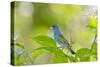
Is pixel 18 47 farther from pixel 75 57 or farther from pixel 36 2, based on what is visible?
pixel 75 57

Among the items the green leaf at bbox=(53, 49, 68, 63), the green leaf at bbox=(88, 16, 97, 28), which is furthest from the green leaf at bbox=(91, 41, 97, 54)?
the green leaf at bbox=(53, 49, 68, 63)

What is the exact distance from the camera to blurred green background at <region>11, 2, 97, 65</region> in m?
2.13

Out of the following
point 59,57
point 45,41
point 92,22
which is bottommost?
point 59,57

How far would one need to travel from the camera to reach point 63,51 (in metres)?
2.29

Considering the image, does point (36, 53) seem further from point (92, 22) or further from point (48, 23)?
point (92, 22)

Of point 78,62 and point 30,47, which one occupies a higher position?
point 30,47

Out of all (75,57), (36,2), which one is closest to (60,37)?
(75,57)

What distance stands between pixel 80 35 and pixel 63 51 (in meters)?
0.29

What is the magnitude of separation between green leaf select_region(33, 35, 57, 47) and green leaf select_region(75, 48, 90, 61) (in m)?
0.33

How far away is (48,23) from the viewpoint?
88.1 inches

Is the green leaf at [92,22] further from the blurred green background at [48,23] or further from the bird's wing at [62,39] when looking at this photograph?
the bird's wing at [62,39]

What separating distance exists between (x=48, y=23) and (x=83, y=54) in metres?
0.58

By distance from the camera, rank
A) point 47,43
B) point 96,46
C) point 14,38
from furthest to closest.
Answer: point 96,46 < point 47,43 < point 14,38

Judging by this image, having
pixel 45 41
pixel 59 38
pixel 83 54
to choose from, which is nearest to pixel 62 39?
pixel 59 38
